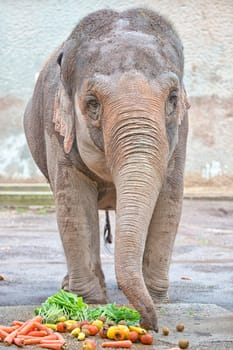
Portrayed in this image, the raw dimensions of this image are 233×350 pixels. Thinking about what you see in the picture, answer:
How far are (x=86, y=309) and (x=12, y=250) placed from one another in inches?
242

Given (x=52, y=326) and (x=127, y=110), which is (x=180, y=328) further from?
(x=127, y=110)

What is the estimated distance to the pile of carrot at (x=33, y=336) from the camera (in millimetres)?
6137

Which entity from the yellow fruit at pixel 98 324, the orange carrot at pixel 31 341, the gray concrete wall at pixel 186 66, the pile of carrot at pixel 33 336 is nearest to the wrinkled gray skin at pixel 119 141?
the yellow fruit at pixel 98 324

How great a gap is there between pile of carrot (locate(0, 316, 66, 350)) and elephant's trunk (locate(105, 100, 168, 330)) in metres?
0.54

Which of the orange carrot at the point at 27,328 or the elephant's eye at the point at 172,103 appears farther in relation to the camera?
the elephant's eye at the point at 172,103

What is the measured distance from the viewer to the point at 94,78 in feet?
22.8

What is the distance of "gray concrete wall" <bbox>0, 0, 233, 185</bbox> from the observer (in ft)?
74.2

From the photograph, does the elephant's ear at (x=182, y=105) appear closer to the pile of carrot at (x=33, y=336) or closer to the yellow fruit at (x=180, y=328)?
the yellow fruit at (x=180, y=328)

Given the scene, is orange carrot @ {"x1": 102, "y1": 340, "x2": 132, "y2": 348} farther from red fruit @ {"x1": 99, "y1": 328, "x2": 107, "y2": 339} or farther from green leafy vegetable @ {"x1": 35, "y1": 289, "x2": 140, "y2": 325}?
green leafy vegetable @ {"x1": 35, "y1": 289, "x2": 140, "y2": 325}

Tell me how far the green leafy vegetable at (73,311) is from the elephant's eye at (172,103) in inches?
52.4

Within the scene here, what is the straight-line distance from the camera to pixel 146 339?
620 centimetres

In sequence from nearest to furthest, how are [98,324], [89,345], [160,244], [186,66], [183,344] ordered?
[89,345]
[183,344]
[98,324]
[160,244]
[186,66]

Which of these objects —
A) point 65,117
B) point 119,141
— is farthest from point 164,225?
point 119,141

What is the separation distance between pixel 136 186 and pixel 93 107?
0.91m
